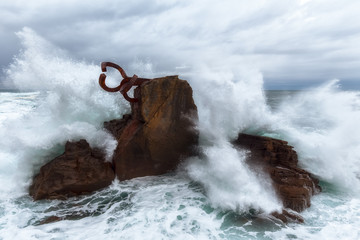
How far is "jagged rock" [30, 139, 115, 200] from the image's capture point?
4500mm

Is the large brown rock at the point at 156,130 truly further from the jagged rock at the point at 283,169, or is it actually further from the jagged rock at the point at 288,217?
the jagged rock at the point at 288,217

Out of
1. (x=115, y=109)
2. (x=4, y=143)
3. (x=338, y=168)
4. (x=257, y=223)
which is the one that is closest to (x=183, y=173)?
(x=257, y=223)

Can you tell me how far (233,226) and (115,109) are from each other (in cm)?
462

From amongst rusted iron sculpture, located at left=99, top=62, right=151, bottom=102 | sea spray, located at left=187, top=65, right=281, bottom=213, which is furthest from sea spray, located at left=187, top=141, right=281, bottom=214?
rusted iron sculpture, located at left=99, top=62, right=151, bottom=102

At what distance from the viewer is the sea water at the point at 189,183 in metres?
3.61

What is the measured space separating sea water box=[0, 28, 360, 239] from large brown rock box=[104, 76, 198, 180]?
29cm

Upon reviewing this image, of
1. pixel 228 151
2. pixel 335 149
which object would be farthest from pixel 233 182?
pixel 335 149

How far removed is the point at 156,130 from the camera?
503 centimetres

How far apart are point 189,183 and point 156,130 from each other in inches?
56.7

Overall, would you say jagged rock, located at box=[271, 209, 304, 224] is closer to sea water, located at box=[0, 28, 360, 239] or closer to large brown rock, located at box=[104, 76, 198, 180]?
sea water, located at box=[0, 28, 360, 239]

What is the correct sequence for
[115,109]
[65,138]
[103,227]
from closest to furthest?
[103,227], [65,138], [115,109]

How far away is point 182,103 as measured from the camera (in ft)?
17.2

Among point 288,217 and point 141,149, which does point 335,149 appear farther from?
point 141,149

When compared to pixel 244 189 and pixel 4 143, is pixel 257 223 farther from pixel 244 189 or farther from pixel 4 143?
pixel 4 143
